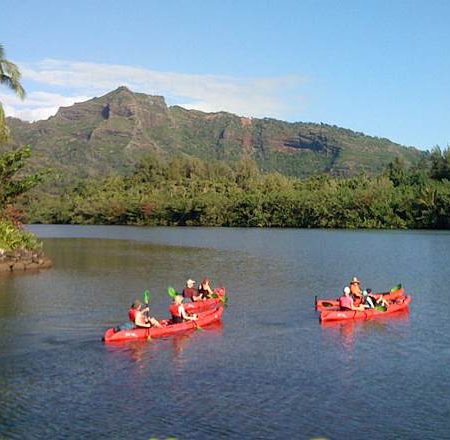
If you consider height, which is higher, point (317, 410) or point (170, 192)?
point (170, 192)

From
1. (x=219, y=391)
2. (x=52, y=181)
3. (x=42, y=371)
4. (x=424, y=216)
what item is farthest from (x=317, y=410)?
(x=52, y=181)

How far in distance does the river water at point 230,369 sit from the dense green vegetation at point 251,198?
61.0m

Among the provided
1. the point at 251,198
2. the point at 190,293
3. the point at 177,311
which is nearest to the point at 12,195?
the point at 190,293

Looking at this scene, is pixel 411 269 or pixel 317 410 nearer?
pixel 317 410

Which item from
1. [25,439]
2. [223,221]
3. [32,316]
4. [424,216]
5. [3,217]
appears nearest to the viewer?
[25,439]

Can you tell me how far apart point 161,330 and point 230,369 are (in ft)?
14.4

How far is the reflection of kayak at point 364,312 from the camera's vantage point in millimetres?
25094

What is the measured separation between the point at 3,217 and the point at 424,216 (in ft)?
212

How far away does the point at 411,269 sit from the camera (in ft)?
141

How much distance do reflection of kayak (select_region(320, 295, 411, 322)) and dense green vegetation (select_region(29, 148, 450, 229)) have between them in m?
64.5

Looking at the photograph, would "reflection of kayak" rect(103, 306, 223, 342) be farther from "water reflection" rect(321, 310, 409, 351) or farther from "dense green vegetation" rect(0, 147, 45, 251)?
"dense green vegetation" rect(0, 147, 45, 251)

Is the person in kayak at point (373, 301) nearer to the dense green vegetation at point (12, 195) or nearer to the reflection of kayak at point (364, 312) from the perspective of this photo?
the reflection of kayak at point (364, 312)

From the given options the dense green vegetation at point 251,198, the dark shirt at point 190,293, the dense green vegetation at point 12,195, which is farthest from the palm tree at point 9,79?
the dense green vegetation at point 251,198

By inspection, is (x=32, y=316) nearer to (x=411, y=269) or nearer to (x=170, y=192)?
(x=411, y=269)
